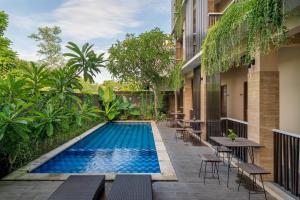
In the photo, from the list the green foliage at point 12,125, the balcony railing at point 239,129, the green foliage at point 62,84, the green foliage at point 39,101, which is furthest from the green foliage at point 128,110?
the green foliage at point 12,125

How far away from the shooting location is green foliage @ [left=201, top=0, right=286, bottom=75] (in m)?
4.86

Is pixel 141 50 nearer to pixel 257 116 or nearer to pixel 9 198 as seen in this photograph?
pixel 257 116

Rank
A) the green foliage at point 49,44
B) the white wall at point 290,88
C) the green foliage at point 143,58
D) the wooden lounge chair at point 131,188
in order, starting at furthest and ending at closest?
the green foliage at point 49,44 < the green foliage at point 143,58 < the white wall at point 290,88 < the wooden lounge chair at point 131,188

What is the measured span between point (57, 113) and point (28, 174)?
1.77m

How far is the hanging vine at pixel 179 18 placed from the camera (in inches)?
807

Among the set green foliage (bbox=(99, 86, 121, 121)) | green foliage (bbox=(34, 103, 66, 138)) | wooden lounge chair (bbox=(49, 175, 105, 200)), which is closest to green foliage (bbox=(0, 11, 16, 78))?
green foliage (bbox=(34, 103, 66, 138))

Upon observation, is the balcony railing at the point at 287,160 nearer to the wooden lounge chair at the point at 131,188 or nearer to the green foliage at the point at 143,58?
the wooden lounge chair at the point at 131,188

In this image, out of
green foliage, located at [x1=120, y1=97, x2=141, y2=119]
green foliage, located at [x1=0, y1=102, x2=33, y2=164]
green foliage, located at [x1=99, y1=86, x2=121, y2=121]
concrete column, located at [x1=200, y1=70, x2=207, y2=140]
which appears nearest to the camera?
green foliage, located at [x1=0, y1=102, x2=33, y2=164]

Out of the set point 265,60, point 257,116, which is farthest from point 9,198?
point 265,60

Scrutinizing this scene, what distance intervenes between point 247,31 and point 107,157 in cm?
702

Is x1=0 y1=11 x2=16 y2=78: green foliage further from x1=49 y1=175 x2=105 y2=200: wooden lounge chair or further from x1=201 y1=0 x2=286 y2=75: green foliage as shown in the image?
x1=201 y1=0 x2=286 y2=75: green foliage

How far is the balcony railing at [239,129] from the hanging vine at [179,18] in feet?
34.6

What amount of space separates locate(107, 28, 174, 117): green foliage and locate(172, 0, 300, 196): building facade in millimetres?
5479

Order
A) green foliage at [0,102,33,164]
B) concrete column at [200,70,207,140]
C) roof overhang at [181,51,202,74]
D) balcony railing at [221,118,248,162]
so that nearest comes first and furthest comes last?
green foliage at [0,102,33,164]
balcony railing at [221,118,248,162]
roof overhang at [181,51,202,74]
concrete column at [200,70,207,140]
